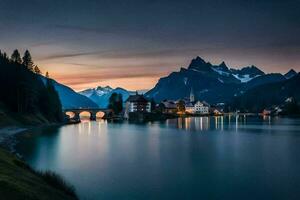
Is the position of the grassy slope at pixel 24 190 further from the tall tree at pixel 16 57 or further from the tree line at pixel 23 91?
the tall tree at pixel 16 57

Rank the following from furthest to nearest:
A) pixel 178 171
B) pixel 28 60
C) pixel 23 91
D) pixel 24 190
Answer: pixel 28 60
pixel 23 91
pixel 178 171
pixel 24 190

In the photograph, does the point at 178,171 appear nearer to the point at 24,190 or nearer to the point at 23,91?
the point at 24,190

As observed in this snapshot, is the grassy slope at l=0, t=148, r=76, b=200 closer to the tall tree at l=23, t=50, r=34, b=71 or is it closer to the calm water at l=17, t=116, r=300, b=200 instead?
the calm water at l=17, t=116, r=300, b=200

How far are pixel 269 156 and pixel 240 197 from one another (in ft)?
114

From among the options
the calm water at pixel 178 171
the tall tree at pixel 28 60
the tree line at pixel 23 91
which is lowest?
the calm water at pixel 178 171

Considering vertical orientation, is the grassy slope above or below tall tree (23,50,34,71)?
below

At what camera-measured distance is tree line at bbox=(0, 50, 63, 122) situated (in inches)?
5979

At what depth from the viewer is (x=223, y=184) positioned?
4519 centimetres

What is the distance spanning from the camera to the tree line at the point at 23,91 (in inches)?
5979

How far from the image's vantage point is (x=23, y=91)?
155 meters

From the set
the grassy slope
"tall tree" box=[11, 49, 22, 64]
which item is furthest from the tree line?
the grassy slope

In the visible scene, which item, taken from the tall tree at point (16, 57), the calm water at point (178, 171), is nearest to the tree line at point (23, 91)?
the tall tree at point (16, 57)

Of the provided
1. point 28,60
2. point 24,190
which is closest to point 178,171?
point 24,190

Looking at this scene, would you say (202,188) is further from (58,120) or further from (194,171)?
(58,120)
